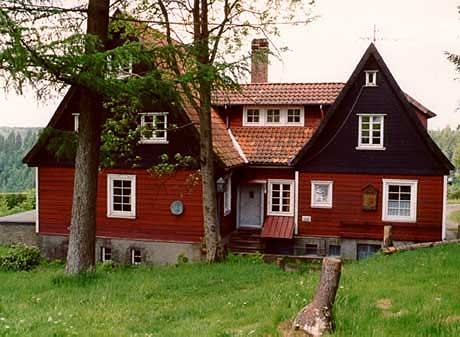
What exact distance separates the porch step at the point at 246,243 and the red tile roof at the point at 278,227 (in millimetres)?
520

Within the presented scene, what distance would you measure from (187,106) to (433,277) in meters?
12.4

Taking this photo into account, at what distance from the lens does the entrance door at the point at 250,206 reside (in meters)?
22.8

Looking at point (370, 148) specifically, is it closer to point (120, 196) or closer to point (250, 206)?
point (250, 206)

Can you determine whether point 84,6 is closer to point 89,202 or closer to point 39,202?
point 89,202

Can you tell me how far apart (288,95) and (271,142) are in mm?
2206

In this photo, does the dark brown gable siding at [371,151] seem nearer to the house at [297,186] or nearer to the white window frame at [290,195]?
the house at [297,186]

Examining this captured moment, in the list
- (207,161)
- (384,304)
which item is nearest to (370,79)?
(207,161)

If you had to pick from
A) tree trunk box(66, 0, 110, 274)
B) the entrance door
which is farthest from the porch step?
tree trunk box(66, 0, 110, 274)

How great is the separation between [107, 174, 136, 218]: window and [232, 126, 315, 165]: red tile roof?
497cm

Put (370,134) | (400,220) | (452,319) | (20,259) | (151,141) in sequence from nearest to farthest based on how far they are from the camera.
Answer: (452,319) → (20,259) → (400,220) → (151,141) → (370,134)

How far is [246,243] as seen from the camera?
21547 mm

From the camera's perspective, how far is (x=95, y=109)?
1260 cm

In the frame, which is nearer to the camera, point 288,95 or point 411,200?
point 411,200

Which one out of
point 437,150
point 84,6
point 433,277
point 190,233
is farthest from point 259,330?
point 437,150
